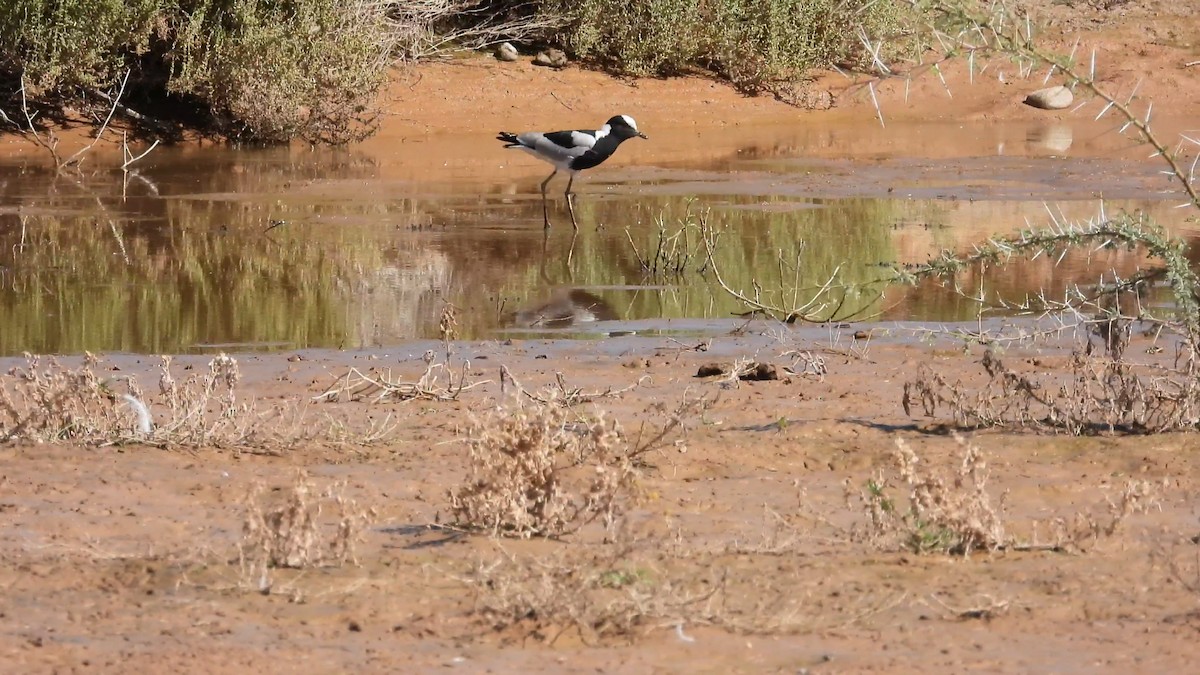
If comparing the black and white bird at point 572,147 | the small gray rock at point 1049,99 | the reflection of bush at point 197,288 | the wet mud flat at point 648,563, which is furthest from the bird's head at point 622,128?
the small gray rock at point 1049,99

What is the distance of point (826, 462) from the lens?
5.77 metres

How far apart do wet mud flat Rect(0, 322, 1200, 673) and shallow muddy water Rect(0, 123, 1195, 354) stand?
66.9 inches

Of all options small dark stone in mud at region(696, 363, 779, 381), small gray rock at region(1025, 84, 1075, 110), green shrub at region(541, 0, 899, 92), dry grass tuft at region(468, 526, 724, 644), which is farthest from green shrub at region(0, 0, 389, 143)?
dry grass tuft at region(468, 526, 724, 644)

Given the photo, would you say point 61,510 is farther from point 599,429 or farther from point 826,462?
point 826,462

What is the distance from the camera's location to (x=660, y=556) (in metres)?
4.41

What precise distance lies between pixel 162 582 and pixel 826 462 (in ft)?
7.89

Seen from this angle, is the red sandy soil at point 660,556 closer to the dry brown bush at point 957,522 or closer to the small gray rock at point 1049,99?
the dry brown bush at point 957,522

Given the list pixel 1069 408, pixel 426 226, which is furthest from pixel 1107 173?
pixel 1069 408

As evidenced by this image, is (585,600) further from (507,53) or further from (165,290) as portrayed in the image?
(507,53)

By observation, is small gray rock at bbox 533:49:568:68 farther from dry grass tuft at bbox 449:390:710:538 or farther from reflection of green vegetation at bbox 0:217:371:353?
dry grass tuft at bbox 449:390:710:538

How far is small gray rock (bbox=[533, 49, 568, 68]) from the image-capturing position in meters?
23.1

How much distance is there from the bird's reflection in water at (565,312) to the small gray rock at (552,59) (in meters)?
12.9

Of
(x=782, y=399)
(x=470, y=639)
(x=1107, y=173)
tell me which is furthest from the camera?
(x=1107, y=173)

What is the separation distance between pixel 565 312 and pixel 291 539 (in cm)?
573
